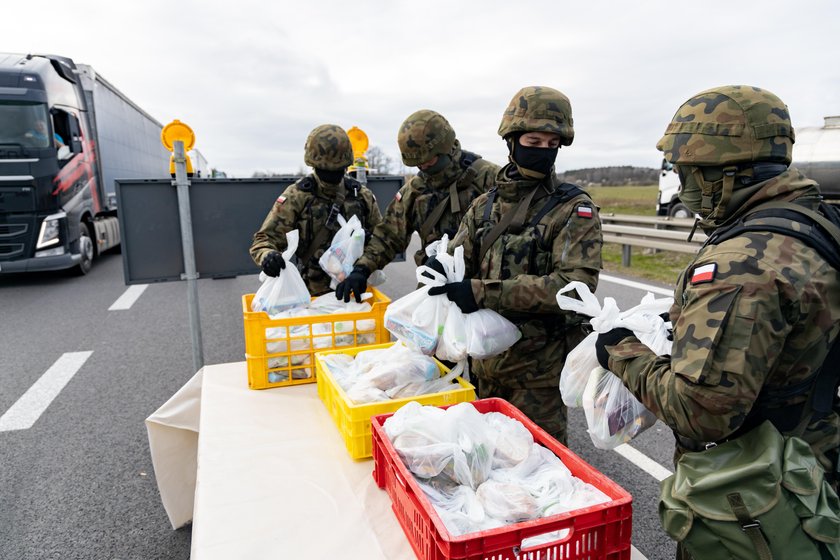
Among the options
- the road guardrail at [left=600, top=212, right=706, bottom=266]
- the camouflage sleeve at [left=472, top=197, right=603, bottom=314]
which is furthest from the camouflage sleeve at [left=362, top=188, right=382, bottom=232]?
the road guardrail at [left=600, top=212, right=706, bottom=266]

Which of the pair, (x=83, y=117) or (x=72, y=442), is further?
(x=83, y=117)

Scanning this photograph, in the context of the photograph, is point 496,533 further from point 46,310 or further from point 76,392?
point 46,310

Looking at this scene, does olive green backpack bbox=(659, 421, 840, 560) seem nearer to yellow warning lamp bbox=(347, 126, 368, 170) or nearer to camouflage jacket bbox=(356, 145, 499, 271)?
camouflage jacket bbox=(356, 145, 499, 271)

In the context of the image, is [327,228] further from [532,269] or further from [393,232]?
[532,269]

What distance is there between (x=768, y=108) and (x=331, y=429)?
5.66 feet

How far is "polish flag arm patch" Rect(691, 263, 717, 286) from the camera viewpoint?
1260mm

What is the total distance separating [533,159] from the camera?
7.67 ft

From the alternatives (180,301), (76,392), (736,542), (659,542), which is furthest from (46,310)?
(736,542)

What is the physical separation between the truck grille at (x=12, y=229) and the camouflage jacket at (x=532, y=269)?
30.1 ft

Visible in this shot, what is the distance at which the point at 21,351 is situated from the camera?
5.98 metres

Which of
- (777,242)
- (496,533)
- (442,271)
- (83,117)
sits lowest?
(496,533)

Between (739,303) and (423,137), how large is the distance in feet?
7.36

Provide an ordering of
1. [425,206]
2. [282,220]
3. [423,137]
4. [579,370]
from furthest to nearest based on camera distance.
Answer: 1. [282,220]
2. [425,206]
3. [423,137]
4. [579,370]

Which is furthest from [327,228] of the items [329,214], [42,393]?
[42,393]
